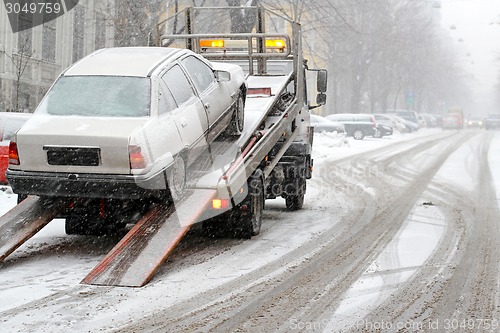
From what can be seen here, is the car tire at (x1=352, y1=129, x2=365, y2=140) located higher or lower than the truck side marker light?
lower

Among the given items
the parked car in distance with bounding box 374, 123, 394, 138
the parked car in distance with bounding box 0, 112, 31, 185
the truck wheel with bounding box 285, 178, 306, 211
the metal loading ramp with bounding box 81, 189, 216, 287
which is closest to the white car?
the metal loading ramp with bounding box 81, 189, 216, 287

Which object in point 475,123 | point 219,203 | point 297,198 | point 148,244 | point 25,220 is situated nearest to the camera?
point 148,244

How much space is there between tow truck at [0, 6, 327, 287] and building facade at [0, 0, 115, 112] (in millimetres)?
12118

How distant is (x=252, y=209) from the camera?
9570 mm

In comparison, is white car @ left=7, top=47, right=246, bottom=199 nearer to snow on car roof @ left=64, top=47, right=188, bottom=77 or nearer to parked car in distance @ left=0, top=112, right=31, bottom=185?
snow on car roof @ left=64, top=47, right=188, bottom=77

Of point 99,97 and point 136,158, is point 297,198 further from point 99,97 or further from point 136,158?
point 136,158

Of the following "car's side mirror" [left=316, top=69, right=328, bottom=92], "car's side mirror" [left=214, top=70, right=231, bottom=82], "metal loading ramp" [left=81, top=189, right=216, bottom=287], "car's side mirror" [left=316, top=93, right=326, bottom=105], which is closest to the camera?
"metal loading ramp" [left=81, top=189, right=216, bottom=287]

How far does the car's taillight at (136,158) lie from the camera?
7776 mm

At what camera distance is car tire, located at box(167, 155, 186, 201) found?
27.3 feet

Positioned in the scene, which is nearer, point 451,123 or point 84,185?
point 84,185

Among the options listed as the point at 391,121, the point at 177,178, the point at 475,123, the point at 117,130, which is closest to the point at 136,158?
the point at 117,130

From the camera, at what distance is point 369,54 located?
56.1m

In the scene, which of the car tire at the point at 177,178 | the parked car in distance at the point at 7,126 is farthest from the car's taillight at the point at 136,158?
the parked car in distance at the point at 7,126

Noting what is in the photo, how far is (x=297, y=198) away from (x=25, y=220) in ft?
18.1
